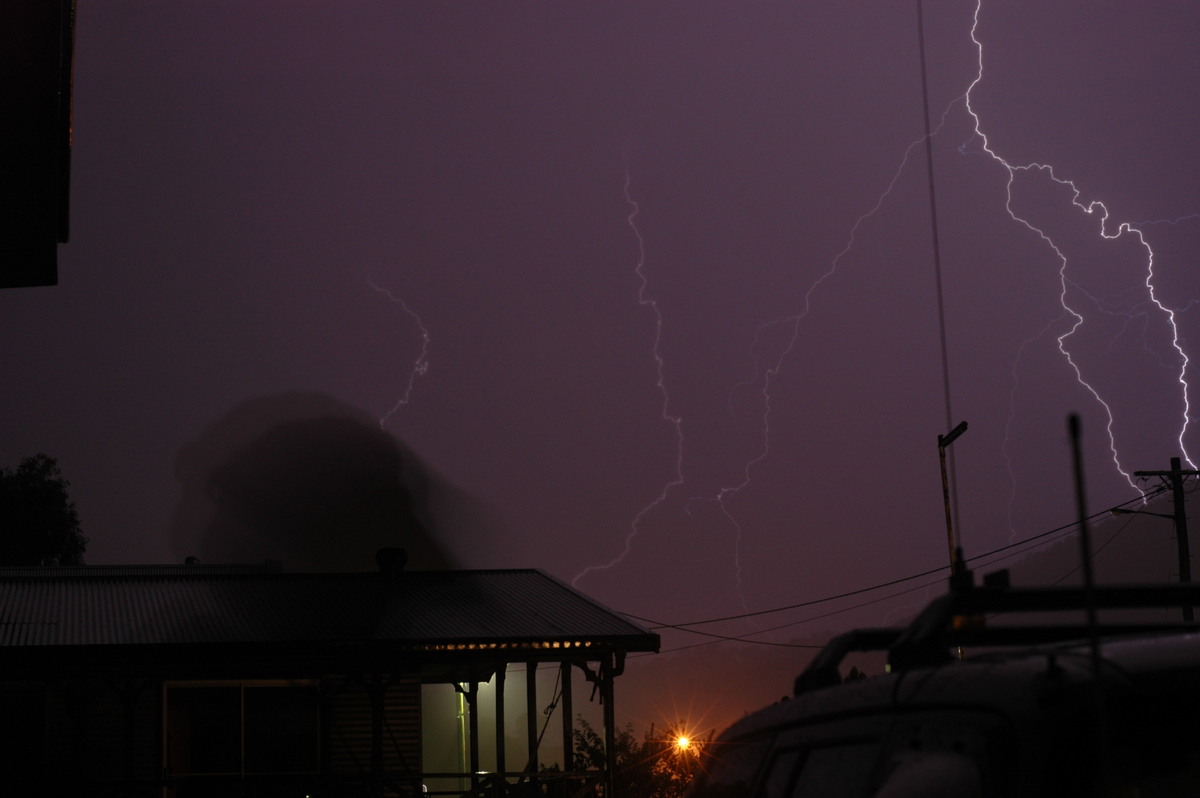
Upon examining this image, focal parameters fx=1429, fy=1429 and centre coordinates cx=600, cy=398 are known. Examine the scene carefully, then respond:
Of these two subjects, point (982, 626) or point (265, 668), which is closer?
point (982, 626)

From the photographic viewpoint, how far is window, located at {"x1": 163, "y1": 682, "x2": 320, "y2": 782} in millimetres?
20047

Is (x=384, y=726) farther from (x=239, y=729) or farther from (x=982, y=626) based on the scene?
(x=982, y=626)

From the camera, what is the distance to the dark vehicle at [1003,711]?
6.29 feet

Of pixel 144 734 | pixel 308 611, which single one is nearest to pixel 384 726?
pixel 144 734

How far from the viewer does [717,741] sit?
126 inches

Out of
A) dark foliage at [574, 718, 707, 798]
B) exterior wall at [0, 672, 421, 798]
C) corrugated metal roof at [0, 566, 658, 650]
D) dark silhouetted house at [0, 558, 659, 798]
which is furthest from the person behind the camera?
dark foliage at [574, 718, 707, 798]

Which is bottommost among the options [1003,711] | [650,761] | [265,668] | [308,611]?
[650,761]

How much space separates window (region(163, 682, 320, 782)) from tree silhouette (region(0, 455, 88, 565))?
40.8 m

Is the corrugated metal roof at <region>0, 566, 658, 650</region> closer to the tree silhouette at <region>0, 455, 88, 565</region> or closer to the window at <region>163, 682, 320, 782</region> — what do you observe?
the window at <region>163, 682, 320, 782</region>

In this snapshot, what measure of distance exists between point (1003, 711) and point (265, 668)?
54.4 feet

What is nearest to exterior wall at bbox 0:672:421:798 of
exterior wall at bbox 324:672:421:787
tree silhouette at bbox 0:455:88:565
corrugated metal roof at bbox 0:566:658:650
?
exterior wall at bbox 324:672:421:787

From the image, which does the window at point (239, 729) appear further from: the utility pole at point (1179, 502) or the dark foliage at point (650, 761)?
the utility pole at point (1179, 502)

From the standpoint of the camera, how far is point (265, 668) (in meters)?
17.6

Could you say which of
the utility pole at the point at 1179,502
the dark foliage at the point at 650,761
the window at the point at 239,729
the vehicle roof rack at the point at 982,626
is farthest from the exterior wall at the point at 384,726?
the vehicle roof rack at the point at 982,626
